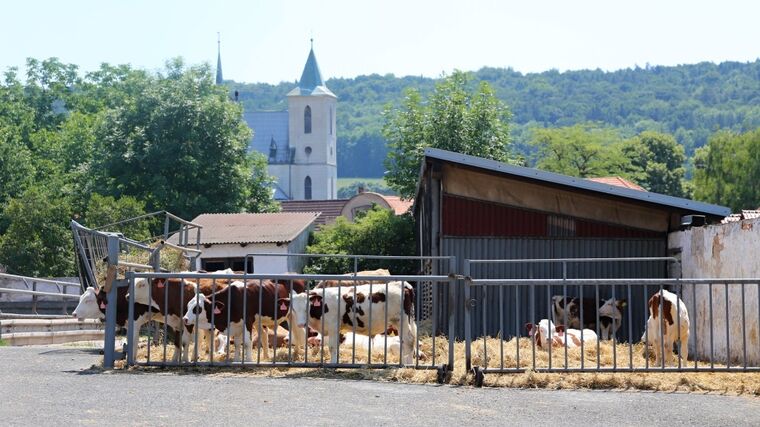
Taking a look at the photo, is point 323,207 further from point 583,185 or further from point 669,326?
point 669,326

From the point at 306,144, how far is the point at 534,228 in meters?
120

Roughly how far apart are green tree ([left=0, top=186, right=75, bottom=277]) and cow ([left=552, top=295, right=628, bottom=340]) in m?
30.3

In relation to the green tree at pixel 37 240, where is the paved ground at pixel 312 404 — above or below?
below

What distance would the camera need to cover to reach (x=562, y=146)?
262 ft

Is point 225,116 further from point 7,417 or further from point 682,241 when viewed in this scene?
point 7,417

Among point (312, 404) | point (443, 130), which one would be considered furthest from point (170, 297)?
point (443, 130)

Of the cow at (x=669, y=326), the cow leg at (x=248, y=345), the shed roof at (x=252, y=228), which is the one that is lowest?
the cow leg at (x=248, y=345)

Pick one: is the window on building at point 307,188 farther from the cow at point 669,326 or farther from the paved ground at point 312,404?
the paved ground at point 312,404

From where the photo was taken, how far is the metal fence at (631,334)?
13.9 metres

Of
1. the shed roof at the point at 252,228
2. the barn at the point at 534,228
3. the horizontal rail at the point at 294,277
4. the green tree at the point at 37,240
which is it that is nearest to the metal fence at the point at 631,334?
the barn at the point at 534,228

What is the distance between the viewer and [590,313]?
2225cm

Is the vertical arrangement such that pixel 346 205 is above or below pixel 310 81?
below

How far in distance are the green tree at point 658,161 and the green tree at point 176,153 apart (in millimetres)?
38472

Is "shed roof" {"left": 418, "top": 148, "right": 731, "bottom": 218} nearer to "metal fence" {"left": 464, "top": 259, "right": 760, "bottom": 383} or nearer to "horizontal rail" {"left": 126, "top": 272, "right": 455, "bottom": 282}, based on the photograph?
"metal fence" {"left": 464, "top": 259, "right": 760, "bottom": 383}
